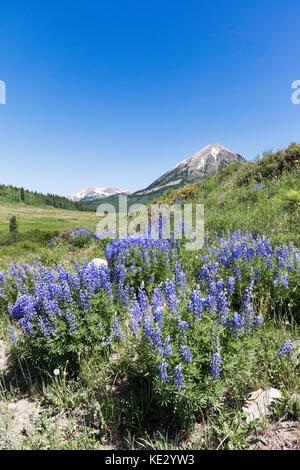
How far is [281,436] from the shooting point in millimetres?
2135

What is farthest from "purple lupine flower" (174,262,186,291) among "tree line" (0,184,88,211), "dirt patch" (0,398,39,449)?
"tree line" (0,184,88,211)

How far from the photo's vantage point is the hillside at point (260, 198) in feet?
23.3

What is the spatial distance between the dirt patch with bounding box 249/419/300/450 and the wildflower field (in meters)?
0.06

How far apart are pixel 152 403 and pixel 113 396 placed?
510 mm

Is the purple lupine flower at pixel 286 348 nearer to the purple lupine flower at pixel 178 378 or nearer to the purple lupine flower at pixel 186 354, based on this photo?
the purple lupine flower at pixel 186 354

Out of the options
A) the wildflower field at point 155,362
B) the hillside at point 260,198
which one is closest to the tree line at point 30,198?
the hillside at point 260,198

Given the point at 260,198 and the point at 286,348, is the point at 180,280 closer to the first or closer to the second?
the point at 286,348

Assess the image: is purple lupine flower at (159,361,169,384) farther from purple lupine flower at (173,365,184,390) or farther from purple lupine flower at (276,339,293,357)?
purple lupine flower at (276,339,293,357)

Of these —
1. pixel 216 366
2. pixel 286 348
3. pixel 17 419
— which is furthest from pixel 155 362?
pixel 17 419

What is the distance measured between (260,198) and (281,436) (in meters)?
9.17

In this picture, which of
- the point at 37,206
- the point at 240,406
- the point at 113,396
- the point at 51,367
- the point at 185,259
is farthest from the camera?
the point at 37,206

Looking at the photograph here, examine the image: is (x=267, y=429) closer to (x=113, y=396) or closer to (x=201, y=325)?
(x=201, y=325)

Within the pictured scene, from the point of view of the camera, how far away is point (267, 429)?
→ 87.0 inches
